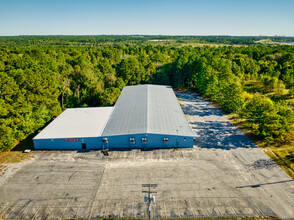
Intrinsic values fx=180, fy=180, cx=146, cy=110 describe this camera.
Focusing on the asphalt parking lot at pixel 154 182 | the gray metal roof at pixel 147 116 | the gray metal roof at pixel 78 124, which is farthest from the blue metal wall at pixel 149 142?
the gray metal roof at pixel 78 124

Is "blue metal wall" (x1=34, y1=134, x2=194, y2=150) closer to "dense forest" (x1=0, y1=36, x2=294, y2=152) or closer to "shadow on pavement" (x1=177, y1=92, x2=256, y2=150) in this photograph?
"shadow on pavement" (x1=177, y1=92, x2=256, y2=150)

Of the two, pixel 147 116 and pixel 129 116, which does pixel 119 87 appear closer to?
pixel 129 116

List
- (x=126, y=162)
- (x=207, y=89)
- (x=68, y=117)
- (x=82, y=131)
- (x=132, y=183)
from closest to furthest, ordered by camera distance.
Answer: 1. (x=132, y=183)
2. (x=126, y=162)
3. (x=82, y=131)
4. (x=68, y=117)
5. (x=207, y=89)

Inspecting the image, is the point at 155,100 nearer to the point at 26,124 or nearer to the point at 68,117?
the point at 68,117

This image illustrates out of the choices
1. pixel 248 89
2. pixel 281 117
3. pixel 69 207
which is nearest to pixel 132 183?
pixel 69 207

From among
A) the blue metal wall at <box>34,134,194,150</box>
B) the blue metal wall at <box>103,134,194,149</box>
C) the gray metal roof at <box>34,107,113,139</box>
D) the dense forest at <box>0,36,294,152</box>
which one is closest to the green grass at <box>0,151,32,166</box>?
the dense forest at <box>0,36,294,152</box>

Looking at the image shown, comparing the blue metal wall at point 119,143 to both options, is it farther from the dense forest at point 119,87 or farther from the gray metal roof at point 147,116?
the dense forest at point 119,87
